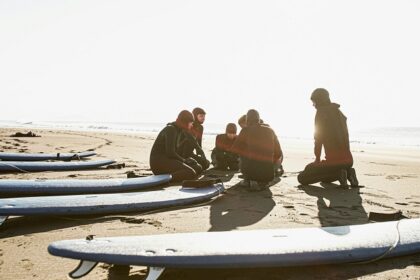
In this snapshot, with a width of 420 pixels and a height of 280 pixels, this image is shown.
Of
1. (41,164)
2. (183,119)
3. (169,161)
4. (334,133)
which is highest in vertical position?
(183,119)

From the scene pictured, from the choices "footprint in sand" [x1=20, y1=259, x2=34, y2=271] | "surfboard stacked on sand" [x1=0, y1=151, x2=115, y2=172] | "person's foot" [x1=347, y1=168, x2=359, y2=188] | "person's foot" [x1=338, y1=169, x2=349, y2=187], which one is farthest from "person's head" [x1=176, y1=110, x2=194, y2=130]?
"footprint in sand" [x1=20, y1=259, x2=34, y2=271]

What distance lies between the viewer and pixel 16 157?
8.41 meters

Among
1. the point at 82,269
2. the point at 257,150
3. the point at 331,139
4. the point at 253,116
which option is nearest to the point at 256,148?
the point at 257,150

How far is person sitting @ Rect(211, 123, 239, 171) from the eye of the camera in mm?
8159

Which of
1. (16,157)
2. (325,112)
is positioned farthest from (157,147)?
(16,157)

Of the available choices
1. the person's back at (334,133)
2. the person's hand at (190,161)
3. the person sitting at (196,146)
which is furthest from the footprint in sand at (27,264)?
the person's back at (334,133)

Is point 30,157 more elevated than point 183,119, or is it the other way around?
point 183,119

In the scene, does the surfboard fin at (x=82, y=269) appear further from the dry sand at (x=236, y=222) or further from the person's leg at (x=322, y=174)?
the person's leg at (x=322, y=174)

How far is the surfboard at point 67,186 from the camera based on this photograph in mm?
4723

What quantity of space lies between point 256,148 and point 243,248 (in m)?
3.47

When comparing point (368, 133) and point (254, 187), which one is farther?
point (368, 133)

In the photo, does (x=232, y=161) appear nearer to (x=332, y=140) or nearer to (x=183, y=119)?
(x=183, y=119)

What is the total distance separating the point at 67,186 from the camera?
4969 mm

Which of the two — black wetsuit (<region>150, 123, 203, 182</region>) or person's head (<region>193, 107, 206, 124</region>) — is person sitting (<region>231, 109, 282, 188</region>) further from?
person's head (<region>193, 107, 206, 124</region>)
